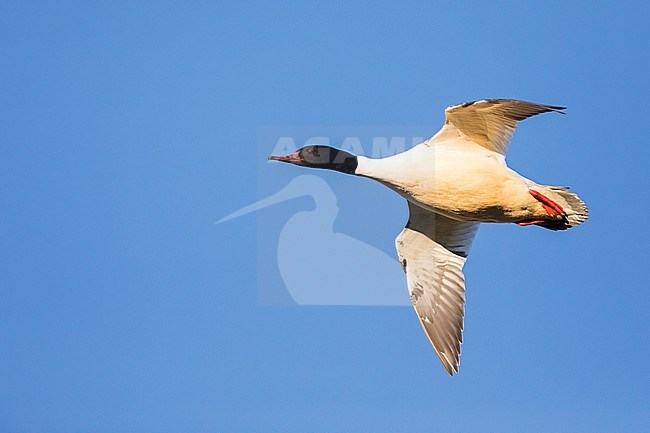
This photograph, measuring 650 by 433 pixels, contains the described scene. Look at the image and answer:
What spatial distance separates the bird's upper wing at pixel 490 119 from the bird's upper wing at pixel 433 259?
142 centimetres

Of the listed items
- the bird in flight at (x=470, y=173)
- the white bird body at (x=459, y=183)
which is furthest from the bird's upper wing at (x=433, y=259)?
the white bird body at (x=459, y=183)

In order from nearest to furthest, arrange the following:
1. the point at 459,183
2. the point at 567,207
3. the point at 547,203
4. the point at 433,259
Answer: the point at 547,203 < the point at 459,183 < the point at 567,207 < the point at 433,259

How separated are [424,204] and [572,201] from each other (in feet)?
5.01

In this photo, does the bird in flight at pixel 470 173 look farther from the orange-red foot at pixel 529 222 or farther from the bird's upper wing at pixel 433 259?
the bird's upper wing at pixel 433 259

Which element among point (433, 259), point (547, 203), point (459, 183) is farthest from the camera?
point (433, 259)

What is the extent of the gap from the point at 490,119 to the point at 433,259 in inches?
85.4

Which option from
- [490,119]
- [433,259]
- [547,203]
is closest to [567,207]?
[547,203]

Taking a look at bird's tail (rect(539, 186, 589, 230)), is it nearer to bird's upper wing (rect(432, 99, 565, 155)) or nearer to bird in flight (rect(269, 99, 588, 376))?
bird in flight (rect(269, 99, 588, 376))

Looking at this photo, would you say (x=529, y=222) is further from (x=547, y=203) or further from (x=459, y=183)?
(x=459, y=183)

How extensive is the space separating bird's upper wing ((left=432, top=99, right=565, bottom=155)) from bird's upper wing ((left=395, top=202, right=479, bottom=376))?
1.42m

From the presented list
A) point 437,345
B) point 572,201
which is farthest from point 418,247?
point 572,201

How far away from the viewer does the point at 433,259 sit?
11.1 metres

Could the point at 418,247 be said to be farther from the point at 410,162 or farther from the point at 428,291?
the point at 410,162

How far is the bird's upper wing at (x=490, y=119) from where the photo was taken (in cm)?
917
